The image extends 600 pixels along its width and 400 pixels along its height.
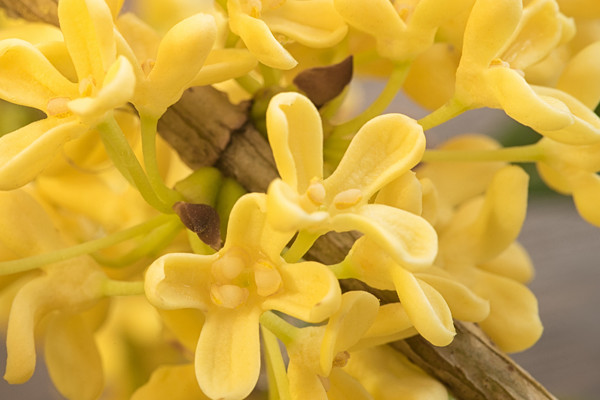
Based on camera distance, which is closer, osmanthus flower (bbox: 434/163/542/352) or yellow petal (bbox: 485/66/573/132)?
yellow petal (bbox: 485/66/573/132)

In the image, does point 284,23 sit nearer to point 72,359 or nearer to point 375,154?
point 375,154

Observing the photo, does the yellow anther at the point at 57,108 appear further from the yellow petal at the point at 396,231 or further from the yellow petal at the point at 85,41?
the yellow petal at the point at 396,231

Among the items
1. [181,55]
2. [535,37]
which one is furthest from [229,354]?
[535,37]

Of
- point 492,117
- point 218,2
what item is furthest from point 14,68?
point 492,117

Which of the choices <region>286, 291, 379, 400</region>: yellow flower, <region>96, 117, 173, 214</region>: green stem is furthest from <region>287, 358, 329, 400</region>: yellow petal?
<region>96, 117, 173, 214</region>: green stem

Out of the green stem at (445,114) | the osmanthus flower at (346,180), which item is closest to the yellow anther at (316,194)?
the osmanthus flower at (346,180)

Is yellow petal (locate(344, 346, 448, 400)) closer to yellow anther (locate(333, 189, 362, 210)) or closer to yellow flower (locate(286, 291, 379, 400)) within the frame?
yellow flower (locate(286, 291, 379, 400))
